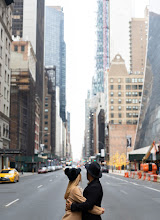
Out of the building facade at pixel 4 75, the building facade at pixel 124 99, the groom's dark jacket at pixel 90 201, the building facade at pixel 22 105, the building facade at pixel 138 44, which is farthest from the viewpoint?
the building facade at pixel 138 44

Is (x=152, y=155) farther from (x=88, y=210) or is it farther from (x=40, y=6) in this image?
(x=40, y=6)

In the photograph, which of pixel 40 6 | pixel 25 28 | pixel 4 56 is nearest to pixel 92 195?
pixel 4 56

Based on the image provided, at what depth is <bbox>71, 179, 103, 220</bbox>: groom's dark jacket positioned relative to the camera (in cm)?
494

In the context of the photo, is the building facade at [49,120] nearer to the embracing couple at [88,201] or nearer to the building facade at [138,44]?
the building facade at [138,44]

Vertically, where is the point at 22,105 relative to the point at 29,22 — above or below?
below

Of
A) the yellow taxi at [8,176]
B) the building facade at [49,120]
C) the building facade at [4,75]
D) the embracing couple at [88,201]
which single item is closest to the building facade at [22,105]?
the building facade at [4,75]

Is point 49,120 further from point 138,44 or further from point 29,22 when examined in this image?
point 29,22

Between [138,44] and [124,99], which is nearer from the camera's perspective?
[124,99]

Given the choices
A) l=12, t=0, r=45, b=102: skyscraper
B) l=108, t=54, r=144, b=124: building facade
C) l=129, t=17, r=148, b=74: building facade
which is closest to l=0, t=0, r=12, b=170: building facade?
l=12, t=0, r=45, b=102: skyscraper

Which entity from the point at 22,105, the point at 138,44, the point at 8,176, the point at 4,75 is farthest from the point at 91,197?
the point at 138,44

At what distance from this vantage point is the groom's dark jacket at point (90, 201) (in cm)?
494

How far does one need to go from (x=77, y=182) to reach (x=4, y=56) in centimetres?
5806

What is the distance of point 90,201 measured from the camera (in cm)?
496

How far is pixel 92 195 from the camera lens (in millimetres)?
5000
